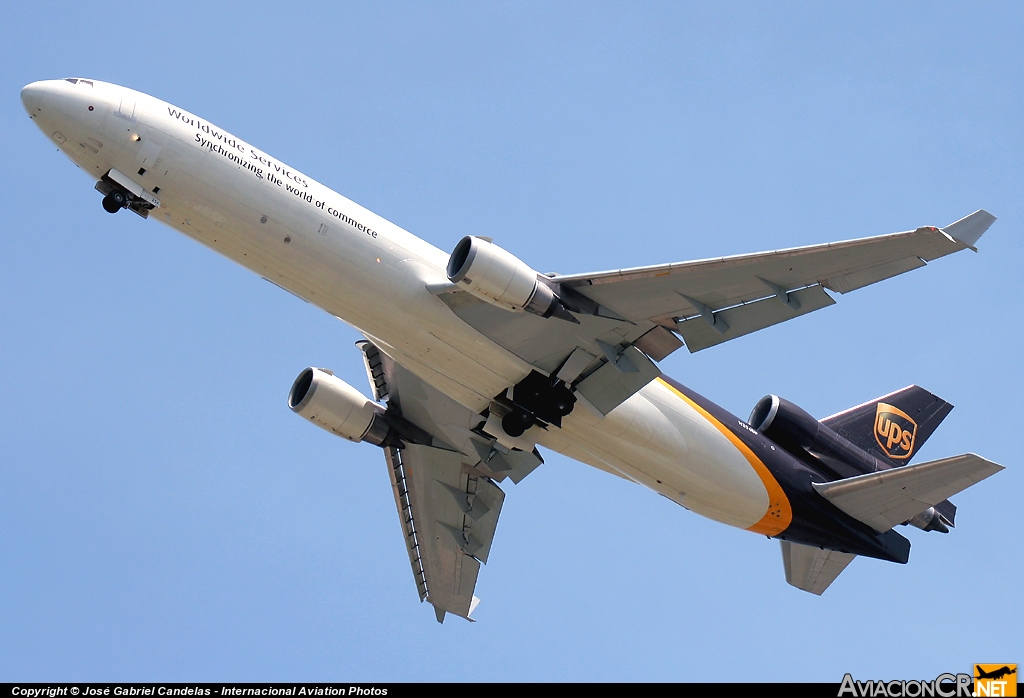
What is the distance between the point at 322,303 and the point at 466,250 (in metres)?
4.22

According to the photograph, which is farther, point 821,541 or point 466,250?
point 821,541

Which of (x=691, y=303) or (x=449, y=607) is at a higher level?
(x=691, y=303)

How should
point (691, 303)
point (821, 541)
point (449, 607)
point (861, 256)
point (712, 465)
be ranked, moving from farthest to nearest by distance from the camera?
point (449, 607) → point (821, 541) → point (712, 465) → point (691, 303) → point (861, 256)

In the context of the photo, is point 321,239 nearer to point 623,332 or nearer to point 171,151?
point 171,151

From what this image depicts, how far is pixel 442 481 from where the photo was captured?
3628 cm

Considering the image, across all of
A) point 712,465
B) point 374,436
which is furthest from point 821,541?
point 374,436

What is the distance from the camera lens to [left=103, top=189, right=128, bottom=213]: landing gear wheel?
26.0 m

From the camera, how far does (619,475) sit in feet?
107

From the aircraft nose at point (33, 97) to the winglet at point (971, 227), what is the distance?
20629mm

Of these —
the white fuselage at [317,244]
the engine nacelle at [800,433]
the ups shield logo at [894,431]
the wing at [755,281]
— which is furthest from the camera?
the ups shield logo at [894,431]

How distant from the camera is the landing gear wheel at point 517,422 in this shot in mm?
29797

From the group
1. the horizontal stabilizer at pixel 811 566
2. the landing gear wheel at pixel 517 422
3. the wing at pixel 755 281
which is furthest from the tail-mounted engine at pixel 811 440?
the landing gear wheel at pixel 517 422

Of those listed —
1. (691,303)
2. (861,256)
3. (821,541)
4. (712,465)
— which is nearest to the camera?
(861,256)

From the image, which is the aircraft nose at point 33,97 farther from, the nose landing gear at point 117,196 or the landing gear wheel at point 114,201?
the landing gear wheel at point 114,201
